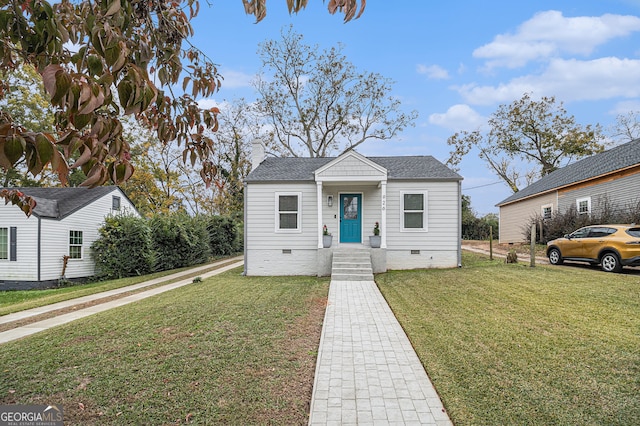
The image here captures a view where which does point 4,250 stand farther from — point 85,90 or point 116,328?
point 85,90

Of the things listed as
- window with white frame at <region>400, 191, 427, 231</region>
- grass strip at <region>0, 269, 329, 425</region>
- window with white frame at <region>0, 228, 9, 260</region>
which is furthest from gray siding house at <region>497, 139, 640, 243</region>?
window with white frame at <region>0, 228, 9, 260</region>

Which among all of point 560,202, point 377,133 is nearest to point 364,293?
point 560,202

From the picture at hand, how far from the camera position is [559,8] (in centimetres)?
959

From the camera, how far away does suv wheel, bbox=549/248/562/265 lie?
13.1 m

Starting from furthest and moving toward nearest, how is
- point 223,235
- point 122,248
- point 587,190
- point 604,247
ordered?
point 223,235 → point 587,190 → point 122,248 → point 604,247

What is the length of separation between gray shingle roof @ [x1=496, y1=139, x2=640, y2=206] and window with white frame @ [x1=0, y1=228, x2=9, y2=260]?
24.8 m

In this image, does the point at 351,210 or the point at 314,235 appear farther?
the point at 351,210

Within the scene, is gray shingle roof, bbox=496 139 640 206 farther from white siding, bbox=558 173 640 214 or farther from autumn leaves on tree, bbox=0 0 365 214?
autumn leaves on tree, bbox=0 0 365 214

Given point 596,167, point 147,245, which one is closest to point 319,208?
point 147,245

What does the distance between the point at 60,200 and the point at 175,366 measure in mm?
15661

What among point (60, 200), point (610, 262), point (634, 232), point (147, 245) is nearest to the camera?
point (634, 232)

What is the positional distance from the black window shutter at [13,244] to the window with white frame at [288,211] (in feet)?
33.8

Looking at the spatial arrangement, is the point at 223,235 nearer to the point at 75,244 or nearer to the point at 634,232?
the point at 75,244

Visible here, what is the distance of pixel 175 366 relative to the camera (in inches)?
167
